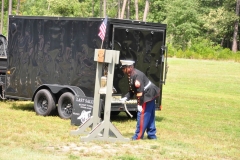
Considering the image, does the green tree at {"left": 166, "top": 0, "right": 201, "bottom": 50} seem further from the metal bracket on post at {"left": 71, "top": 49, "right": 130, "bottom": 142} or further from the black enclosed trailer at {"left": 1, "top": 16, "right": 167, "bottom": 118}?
the metal bracket on post at {"left": 71, "top": 49, "right": 130, "bottom": 142}

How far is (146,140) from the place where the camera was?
13.5 m

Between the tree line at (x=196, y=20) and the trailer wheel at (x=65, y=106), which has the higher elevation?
the tree line at (x=196, y=20)

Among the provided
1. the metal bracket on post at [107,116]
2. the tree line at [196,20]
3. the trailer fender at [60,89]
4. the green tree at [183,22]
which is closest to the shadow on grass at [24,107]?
the trailer fender at [60,89]

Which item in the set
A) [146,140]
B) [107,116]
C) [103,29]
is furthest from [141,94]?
[103,29]

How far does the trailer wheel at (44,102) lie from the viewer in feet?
56.8

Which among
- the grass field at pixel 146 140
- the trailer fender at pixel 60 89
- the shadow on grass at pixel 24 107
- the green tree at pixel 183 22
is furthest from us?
the green tree at pixel 183 22

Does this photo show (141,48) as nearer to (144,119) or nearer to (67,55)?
(67,55)

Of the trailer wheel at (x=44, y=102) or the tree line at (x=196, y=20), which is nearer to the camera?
the trailer wheel at (x=44, y=102)

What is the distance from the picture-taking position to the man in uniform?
13.1 meters

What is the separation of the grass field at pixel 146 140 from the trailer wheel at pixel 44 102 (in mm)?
278

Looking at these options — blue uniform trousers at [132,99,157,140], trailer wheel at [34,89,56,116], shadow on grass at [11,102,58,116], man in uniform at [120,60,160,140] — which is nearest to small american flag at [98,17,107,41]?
man in uniform at [120,60,160,140]

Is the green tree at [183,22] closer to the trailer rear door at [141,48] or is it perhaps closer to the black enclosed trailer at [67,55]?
the black enclosed trailer at [67,55]

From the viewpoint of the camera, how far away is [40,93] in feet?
57.9

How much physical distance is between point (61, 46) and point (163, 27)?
2.89 meters
